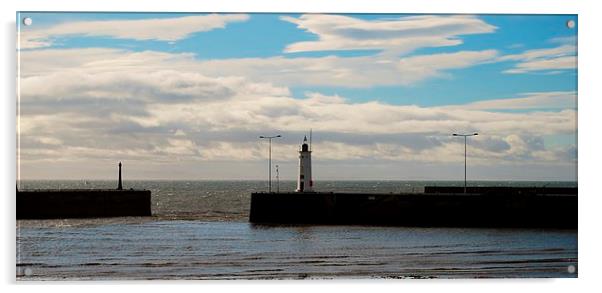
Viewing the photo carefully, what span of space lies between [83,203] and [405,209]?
17.1 feet

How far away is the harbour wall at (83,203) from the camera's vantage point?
945cm

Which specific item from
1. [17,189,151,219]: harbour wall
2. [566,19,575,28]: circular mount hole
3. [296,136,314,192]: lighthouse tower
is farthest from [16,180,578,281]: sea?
[566,19,575,28]: circular mount hole

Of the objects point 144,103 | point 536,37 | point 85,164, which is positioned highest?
point 536,37

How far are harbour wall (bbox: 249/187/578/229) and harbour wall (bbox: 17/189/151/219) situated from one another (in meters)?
2.30

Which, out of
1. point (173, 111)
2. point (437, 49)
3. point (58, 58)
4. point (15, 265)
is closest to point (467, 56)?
Answer: point (437, 49)

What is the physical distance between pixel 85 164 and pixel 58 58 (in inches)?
47.9

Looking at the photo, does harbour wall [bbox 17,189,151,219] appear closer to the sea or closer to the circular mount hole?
the sea

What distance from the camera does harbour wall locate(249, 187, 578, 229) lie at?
1473 cm

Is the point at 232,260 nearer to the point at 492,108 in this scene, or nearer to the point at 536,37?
the point at 492,108

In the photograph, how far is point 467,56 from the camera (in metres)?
8.72

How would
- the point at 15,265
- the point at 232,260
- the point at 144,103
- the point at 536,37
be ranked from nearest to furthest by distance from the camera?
the point at 15,265 → the point at 536,37 → the point at 144,103 → the point at 232,260

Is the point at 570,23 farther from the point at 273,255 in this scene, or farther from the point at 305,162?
the point at 273,255

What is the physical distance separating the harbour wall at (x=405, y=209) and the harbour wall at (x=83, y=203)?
2.30 meters

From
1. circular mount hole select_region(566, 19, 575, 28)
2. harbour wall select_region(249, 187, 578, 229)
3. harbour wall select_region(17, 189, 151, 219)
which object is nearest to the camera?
circular mount hole select_region(566, 19, 575, 28)
